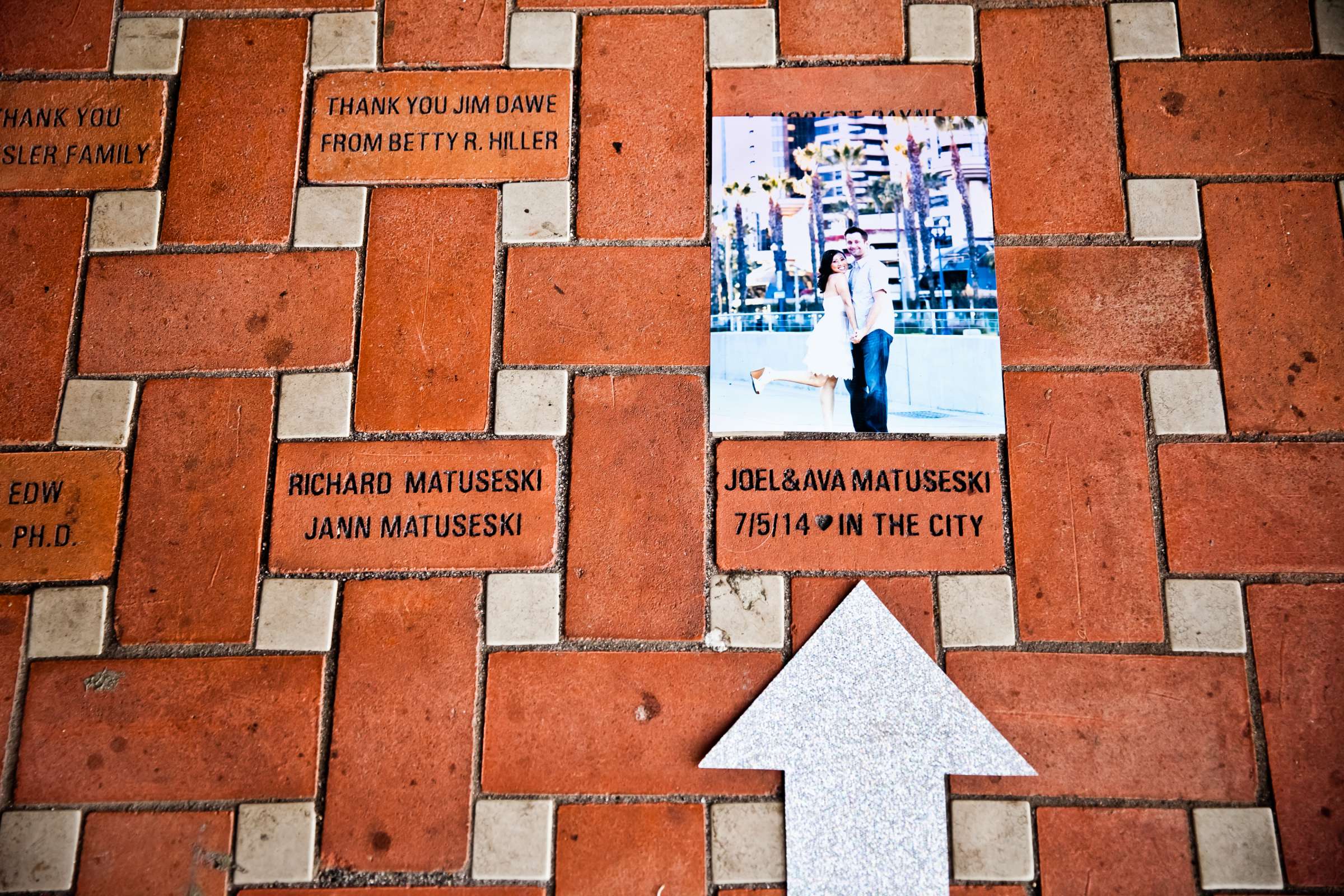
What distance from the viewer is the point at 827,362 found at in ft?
4.04

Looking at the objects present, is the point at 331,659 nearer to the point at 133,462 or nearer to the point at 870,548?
the point at 133,462

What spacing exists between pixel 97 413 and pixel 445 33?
2.66 feet

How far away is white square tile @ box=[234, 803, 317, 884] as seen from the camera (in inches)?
44.9

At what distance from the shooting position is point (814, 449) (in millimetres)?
1221

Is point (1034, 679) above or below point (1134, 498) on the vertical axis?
below

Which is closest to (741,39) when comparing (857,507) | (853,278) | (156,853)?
(853,278)

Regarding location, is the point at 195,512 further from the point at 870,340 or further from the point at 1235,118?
the point at 1235,118

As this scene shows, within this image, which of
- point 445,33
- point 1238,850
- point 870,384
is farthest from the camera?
point 445,33

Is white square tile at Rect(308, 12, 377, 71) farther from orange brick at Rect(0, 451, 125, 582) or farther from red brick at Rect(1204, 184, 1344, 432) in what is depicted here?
red brick at Rect(1204, 184, 1344, 432)

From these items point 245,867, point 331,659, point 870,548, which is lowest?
point 245,867

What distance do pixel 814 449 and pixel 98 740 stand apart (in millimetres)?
1123

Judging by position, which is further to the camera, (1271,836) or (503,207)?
(503,207)

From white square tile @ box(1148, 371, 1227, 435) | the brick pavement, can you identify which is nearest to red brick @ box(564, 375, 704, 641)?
the brick pavement

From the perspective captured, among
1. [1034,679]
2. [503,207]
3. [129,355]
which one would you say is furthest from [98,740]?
[1034,679]
